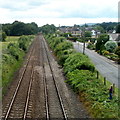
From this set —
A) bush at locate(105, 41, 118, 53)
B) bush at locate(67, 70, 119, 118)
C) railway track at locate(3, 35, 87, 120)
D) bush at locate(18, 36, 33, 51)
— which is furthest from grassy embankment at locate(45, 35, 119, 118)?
bush at locate(18, 36, 33, 51)

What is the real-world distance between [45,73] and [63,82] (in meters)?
4.39

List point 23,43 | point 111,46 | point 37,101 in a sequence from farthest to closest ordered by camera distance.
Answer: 1. point 23,43
2. point 111,46
3. point 37,101

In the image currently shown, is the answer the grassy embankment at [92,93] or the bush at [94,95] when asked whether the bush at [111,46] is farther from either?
the bush at [94,95]

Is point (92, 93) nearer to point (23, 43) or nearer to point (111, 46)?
point (111, 46)

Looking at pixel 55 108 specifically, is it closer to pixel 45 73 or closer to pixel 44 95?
pixel 44 95

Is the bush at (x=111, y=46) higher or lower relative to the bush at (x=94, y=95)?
higher

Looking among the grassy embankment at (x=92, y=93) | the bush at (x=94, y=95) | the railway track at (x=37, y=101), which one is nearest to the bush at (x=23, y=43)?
the railway track at (x=37, y=101)

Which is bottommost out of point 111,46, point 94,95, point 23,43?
point 94,95

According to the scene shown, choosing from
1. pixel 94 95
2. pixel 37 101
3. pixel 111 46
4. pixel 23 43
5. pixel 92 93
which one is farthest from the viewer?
pixel 23 43

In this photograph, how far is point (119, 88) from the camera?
17625 mm

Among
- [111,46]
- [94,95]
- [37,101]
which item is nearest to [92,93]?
[94,95]

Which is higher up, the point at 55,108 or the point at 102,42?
the point at 102,42

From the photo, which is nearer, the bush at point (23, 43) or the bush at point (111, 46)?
the bush at point (111, 46)

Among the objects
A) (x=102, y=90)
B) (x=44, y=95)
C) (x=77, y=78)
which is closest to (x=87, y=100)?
(x=102, y=90)
